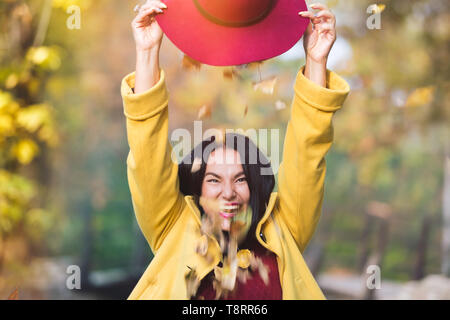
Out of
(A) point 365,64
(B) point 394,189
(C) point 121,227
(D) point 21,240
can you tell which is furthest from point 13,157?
(B) point 394,189

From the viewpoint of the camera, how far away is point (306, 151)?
1.47 m

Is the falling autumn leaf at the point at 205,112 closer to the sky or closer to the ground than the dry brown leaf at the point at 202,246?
closer to the sky

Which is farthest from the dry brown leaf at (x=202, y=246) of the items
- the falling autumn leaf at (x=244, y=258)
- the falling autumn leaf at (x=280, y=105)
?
the falling autumn leaf at (x=280, y=105)

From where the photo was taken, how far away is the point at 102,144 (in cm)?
750

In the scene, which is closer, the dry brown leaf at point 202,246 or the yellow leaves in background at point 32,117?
the dry brown leaf at point 202,246

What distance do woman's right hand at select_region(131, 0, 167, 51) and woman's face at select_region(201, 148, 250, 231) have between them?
0.41 meters

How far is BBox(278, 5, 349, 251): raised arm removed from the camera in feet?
4.69

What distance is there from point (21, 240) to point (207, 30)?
4088 mm

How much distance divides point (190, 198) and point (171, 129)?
480cm

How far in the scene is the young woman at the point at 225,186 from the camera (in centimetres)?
142

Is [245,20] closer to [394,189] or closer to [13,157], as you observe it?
[13,157]

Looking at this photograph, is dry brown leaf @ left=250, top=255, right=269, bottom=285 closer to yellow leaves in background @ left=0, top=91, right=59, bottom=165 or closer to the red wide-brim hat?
the red wide-brim hat

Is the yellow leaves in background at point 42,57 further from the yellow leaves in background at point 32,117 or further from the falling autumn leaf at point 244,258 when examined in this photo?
the falling autumn leaf at point 244,258

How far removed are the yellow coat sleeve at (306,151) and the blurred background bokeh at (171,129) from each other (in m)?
3.12
